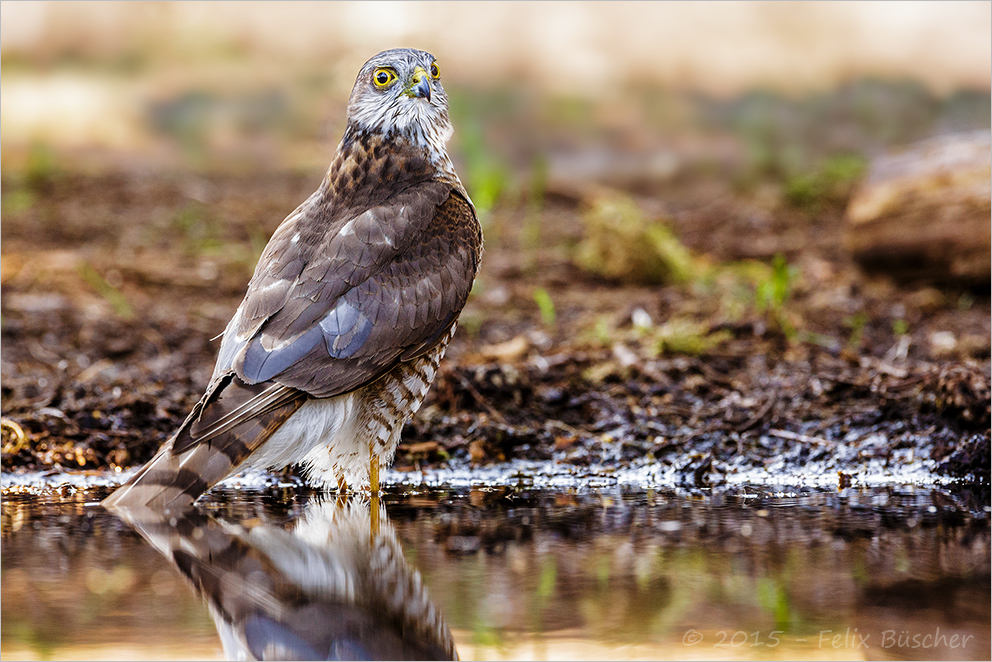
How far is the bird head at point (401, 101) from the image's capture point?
15.3ft

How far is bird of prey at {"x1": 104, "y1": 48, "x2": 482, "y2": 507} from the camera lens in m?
3.51

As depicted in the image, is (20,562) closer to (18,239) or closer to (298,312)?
(298,312)

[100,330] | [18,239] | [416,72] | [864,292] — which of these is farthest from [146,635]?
[18,239]

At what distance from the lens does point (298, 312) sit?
149 inches

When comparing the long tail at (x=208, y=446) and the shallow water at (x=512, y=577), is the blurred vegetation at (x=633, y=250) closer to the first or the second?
the shallow water at (x=512, y=577)

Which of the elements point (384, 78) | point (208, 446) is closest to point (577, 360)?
point (384, 78)

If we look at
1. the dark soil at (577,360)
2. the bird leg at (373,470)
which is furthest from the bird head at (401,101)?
the bird leg at (373,470)

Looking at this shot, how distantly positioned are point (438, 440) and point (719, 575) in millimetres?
2210

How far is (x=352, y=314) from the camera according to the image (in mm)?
3877

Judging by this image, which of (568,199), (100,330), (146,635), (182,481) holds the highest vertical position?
(568,199)

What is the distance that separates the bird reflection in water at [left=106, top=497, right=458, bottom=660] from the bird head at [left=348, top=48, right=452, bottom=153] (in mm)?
1832

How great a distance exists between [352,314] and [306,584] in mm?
1353

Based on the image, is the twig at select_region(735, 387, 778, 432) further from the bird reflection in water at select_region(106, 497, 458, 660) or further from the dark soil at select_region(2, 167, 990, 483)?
the bird reflection in water at select_region(106, 497, 458, 660)
